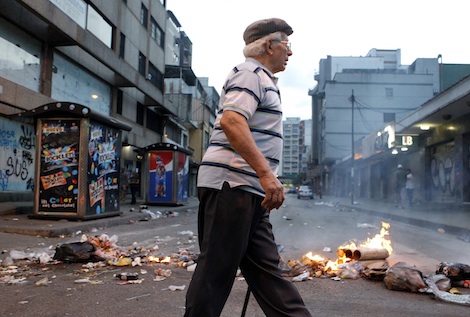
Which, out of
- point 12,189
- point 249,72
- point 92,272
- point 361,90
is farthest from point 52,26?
point 361,90

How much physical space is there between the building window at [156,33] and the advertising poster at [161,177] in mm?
13040

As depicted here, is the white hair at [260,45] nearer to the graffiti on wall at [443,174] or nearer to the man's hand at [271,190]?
the man's hand at [271,190]

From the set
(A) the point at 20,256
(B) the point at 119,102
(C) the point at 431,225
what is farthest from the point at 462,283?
(B) the point at 119,102

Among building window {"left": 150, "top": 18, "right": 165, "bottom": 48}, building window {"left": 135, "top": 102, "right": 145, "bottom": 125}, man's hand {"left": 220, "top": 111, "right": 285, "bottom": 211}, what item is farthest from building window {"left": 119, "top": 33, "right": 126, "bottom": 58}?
man's hand {"left": 220, "top": 111, "right": 285, "bottom": 211}

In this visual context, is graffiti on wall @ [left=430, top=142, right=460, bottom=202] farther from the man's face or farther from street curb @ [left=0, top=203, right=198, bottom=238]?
the man's face

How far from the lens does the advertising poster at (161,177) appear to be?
54.7 feet

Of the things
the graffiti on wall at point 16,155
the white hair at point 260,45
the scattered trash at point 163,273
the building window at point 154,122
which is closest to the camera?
the white hair at point 260,45

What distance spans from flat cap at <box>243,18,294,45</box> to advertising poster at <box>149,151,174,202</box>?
1491 centimetres

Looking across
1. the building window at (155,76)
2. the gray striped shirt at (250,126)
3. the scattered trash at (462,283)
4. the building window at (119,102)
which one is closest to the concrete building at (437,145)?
the scattered trash at (462,283)

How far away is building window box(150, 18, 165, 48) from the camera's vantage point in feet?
88.4

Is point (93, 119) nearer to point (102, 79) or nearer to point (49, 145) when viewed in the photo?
point (49, 145)

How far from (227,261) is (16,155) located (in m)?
12.7

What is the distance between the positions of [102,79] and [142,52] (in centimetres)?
598

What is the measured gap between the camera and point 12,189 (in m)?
12.3
